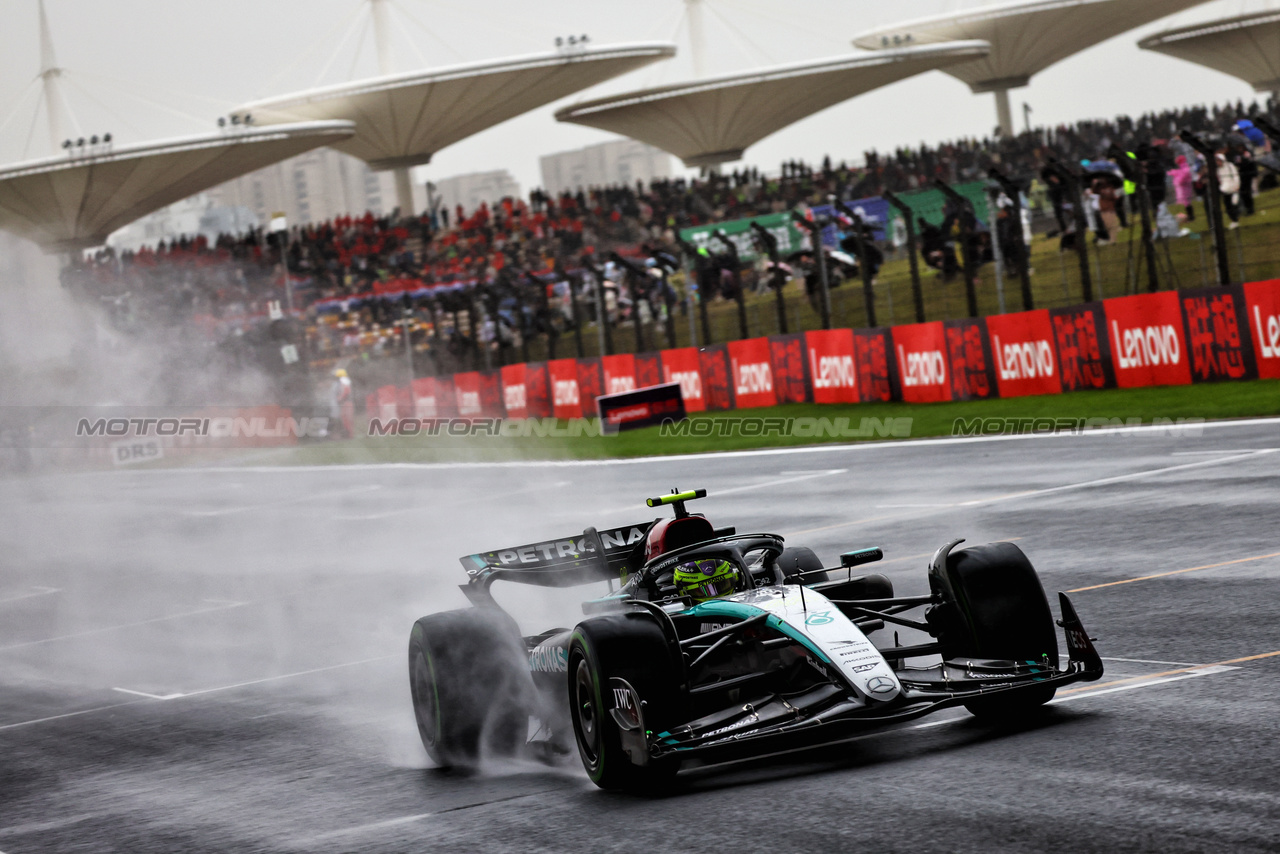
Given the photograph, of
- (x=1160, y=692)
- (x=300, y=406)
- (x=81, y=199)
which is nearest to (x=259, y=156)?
(x=81, y=199)

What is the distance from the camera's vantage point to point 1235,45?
255 ft

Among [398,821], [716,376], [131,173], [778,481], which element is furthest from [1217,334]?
[131,173]

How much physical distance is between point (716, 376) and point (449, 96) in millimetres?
35677

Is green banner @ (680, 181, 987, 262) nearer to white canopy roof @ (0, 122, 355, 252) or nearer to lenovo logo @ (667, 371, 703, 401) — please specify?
lenovo logo @ (667, 371, 703, 401)

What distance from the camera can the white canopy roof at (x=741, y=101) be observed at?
207ft

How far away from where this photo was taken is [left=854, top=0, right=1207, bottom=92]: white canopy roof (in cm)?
7038

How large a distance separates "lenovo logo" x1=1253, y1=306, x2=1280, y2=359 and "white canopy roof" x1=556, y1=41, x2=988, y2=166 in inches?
1672

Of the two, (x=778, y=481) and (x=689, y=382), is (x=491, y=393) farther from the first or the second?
(x=778, y=481)

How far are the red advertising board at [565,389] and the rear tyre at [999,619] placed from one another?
28.9 meters

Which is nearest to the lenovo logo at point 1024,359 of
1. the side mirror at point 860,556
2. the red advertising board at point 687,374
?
the red advertising board at point 687,374

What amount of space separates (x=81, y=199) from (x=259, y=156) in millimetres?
6881

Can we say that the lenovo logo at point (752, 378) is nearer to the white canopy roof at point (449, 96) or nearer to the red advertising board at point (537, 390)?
Result: the red advertising board at point (537, 390)

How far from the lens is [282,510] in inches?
1041

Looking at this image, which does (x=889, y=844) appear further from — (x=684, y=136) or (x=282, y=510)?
(x=684, y=136)
